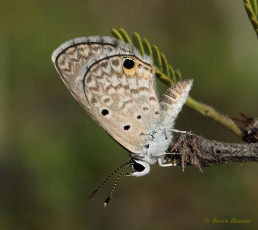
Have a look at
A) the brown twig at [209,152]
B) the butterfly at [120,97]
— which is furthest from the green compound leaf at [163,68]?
the butterfly at [120,97]

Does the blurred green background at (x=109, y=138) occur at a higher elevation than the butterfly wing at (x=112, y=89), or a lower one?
lower

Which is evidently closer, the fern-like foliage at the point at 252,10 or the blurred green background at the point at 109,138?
the fern-like foliage at the point at 252,10

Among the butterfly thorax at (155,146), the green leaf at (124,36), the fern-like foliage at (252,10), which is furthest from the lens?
the butterfly thorax at (155,146)

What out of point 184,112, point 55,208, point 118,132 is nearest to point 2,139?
point 55,208

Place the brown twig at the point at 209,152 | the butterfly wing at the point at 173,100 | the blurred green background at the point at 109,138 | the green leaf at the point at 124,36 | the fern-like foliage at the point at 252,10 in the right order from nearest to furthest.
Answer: the fern-like foliage at the point at 252,10 → the brown twig at the point at 209,152 → the green leaf at the point at 124,36 → the butterfly wing at the point at 173,100 → the blurred green background at the point at 109,138

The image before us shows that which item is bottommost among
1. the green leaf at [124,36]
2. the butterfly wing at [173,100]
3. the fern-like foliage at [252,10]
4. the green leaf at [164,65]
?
the butterfly wing at [173,100]

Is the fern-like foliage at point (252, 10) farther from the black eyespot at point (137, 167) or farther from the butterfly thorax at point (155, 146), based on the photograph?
the black eyespot at point (137, 167)

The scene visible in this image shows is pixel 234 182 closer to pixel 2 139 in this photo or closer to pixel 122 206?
pixel 122 206
